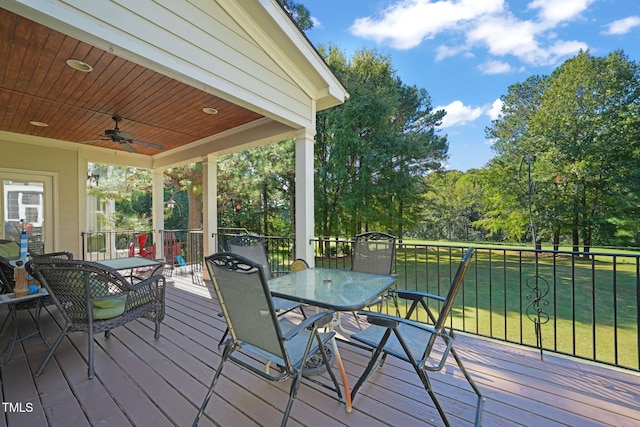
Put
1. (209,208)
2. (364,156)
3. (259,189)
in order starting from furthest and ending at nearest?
(259,189) → (364,156) → (209,208)

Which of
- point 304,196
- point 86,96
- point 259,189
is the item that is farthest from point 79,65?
point 259,189

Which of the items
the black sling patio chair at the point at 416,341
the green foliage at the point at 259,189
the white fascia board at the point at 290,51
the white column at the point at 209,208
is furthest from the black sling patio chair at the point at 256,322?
the green foliage at the point at 259,189

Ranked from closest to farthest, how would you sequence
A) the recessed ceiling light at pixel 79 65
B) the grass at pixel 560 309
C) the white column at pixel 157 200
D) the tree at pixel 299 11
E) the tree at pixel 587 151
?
the recessed ceiling light at pixel 79 65 → the grass at pixel 560 309 → the white column at pixel 157 200 → the tree at pixel 299 11 → the tree at pixel 587 151

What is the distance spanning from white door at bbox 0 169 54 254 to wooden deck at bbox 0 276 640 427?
404cm

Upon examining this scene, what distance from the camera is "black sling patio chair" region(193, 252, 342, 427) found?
147 cm

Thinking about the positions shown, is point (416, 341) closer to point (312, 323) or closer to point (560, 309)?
point (312, 323)

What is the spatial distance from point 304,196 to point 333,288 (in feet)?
7.09

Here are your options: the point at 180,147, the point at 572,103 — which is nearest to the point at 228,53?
the point at 180,147

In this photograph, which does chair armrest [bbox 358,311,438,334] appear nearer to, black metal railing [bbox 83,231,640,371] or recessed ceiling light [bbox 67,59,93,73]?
black metal railing [bbox 83,231,640,371]

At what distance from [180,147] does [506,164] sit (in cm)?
1475

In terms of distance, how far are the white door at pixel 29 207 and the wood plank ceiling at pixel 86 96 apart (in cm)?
92

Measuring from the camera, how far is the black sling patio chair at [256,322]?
1467mm

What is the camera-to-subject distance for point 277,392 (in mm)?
1940

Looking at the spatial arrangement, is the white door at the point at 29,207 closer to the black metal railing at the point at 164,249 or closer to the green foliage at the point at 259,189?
the black metal railing at the point at 164,249
